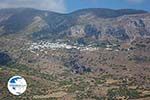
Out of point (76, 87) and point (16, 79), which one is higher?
point (16, 79)

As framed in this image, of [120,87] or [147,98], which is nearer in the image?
[147,98]

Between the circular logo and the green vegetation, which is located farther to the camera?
the green vegetation

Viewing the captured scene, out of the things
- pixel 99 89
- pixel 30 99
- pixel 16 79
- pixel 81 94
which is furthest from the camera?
pixel 99 89

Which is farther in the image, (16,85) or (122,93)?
(122,93)

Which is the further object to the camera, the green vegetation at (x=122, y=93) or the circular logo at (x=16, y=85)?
the green vegetation at (x=122, y=93)

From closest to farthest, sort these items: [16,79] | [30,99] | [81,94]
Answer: [16,79]
[30,99]
[81,94]

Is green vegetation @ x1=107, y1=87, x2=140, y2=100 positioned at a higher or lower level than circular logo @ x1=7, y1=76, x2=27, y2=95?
lower

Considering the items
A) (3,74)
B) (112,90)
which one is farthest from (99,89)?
(3,74)

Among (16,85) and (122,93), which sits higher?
(16,85)

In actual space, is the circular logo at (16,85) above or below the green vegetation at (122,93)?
above

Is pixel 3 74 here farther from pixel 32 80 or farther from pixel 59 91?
pixel 59 91
